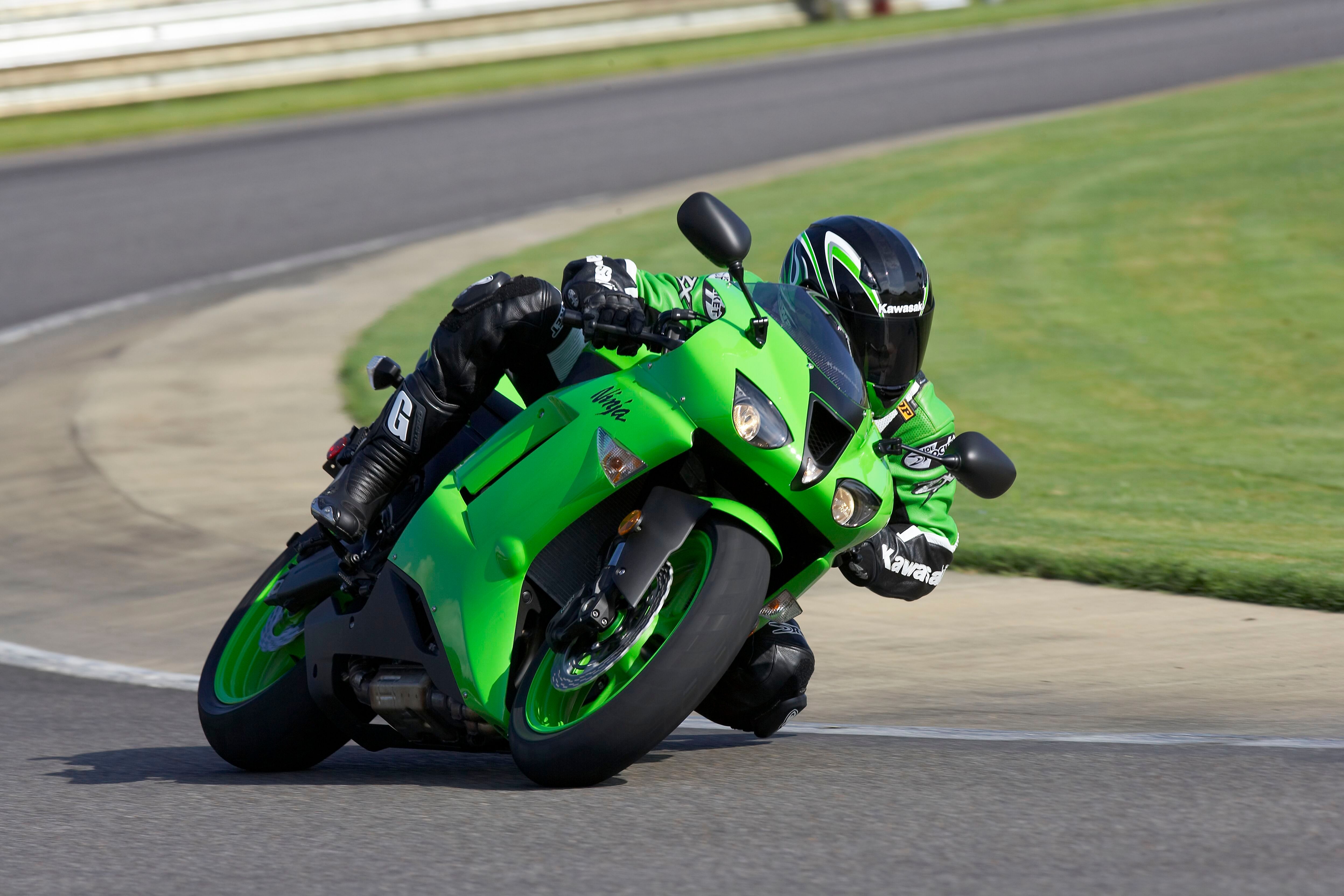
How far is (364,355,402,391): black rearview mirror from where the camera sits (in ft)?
17.6

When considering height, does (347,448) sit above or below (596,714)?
above

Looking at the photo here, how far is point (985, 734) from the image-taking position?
5281 millimetres

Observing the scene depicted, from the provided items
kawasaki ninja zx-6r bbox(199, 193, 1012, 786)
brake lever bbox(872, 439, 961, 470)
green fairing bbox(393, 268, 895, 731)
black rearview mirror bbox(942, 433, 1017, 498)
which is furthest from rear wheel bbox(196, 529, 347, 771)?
black rearview mirror bbox(942, 433, 1017, 498)

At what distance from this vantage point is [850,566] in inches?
200

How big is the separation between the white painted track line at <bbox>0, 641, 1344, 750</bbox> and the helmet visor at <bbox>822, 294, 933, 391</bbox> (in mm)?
1023

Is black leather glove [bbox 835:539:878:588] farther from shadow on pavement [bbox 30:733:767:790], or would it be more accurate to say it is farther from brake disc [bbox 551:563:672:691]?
brake disc [bbox 551:563:672:691]

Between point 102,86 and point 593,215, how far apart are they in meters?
11.0

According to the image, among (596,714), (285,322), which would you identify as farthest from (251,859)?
(285,322)

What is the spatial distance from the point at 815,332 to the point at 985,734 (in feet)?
4.52

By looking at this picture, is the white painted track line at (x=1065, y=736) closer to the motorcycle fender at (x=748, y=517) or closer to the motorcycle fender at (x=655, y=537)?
the motorcycle fender at (x=748, y=517)

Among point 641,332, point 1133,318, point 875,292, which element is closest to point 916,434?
point 875,292

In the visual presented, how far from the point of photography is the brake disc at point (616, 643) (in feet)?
14.1

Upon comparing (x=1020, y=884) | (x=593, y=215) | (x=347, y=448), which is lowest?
(x=593, y=215)

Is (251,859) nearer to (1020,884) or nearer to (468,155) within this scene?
(1020,884)
